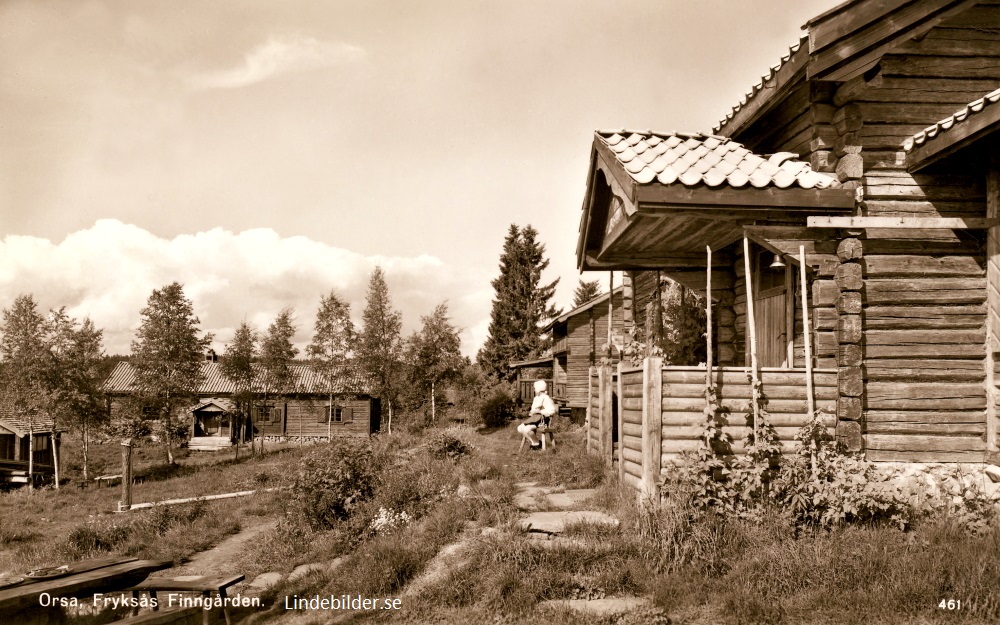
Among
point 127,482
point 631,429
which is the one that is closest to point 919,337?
point 631,429

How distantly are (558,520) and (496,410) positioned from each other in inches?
1129

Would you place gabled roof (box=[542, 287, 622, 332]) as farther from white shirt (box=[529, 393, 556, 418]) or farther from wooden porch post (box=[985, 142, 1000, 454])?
wooden porch post (box=[985, 142, 1000, 454])

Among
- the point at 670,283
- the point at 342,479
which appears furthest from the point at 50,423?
the point at 670,283

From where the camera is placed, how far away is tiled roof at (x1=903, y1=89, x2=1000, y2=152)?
21.9 feet

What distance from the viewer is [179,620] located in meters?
5.85

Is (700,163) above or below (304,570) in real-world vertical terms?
above

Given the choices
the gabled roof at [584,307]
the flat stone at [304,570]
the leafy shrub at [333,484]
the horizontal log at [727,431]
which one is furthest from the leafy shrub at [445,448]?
the gabled roof at [584,307]

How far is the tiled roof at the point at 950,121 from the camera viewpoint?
21.9 ft

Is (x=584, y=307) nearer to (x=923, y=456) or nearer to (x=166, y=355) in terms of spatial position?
(x=166, y=355)

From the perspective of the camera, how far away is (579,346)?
3180 centimetres

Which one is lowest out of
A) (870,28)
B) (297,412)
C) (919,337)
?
(297,412)

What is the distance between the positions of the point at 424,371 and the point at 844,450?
29.9m

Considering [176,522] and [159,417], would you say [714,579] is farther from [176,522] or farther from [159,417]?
[159,417]

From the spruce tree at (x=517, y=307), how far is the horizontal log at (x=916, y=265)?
37846mm
